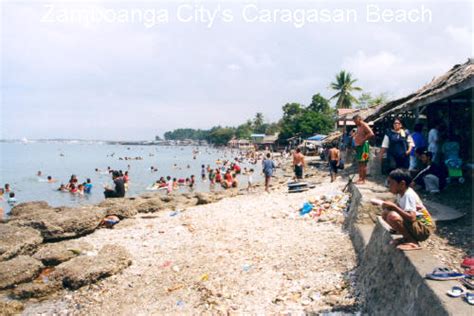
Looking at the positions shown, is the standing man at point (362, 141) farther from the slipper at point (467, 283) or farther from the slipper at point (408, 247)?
the slipper at point (467, 283)

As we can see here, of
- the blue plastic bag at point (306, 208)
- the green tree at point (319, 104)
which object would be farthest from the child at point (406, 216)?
the green tree at point (319, 104)

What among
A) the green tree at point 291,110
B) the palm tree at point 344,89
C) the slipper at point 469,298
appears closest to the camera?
the slipper at point 469,298

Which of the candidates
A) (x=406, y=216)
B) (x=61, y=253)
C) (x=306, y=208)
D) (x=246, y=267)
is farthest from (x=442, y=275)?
(x=61, y=253)

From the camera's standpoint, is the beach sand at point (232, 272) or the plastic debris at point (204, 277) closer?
the beach sand at point (232, 272)

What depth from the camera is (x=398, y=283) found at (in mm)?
3750

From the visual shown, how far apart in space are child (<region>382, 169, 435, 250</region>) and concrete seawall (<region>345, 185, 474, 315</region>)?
0.17 metres

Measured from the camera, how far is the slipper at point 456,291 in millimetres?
2820

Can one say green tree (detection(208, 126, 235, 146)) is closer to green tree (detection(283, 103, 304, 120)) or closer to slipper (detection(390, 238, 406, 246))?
green tree (detection(283, 103, 304, 120))

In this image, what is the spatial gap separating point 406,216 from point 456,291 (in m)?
1.09

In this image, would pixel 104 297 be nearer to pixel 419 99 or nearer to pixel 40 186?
pixel 419 99

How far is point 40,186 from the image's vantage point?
29.8 meters

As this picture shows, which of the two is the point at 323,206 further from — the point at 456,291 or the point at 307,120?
the point at 307,120

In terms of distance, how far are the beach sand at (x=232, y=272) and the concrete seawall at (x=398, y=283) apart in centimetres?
42

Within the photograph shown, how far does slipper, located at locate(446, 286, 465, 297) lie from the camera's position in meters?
2.82
